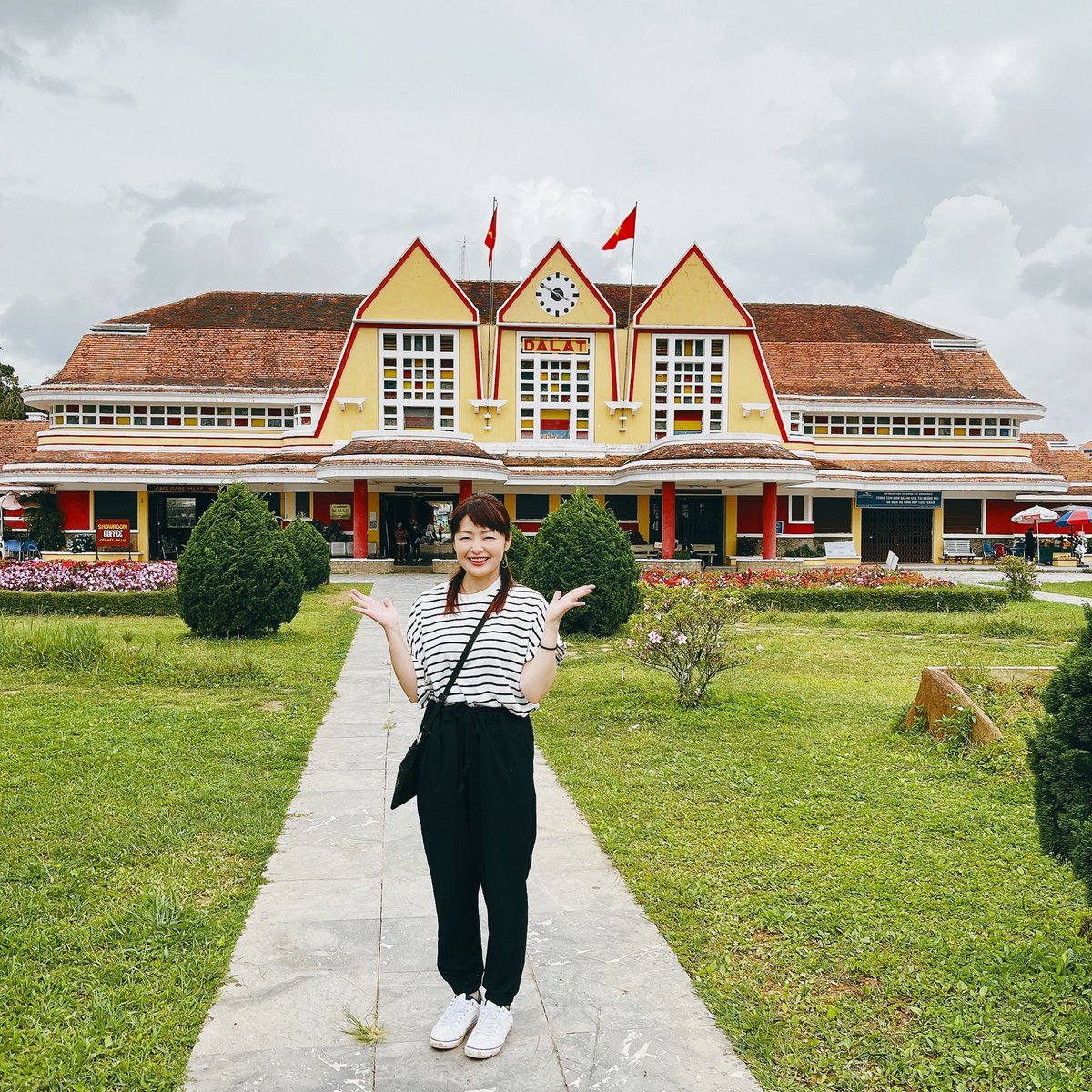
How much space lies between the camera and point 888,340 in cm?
4119

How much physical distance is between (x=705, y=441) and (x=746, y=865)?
25840 millimetres

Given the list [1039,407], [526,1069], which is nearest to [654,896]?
[526,1069]

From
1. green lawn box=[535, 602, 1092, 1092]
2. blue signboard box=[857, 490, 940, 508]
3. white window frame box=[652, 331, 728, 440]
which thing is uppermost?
white window frame box=[652, 331, 728, 440]

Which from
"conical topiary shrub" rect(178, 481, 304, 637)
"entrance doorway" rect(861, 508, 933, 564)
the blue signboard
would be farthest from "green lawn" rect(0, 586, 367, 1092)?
"entrance doorway" rect(861, 508, 933, 564)

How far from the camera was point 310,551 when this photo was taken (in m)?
23.3

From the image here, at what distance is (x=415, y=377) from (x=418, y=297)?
104 inches

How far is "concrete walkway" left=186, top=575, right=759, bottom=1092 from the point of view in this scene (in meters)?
3.44

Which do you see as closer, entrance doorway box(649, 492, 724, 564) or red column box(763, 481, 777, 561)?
red column box(763, 481, 777, 561)

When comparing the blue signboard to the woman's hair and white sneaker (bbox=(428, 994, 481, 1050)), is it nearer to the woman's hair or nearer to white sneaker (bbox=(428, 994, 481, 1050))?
the woman's hair

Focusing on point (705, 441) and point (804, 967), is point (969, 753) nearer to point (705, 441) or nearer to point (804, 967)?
point (804, 967)

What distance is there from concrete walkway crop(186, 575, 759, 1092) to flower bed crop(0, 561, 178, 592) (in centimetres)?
1456

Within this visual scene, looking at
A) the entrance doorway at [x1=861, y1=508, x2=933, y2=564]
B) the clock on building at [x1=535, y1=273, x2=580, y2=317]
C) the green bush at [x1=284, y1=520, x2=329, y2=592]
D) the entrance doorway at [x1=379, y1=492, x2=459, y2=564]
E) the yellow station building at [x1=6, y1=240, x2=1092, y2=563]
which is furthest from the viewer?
the entrance doorway at [x1=861, y1=508, x2=933, y2=564]

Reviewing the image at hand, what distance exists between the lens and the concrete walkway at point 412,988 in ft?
11.3

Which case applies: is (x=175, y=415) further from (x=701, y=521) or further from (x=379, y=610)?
(x=379, y=610)
